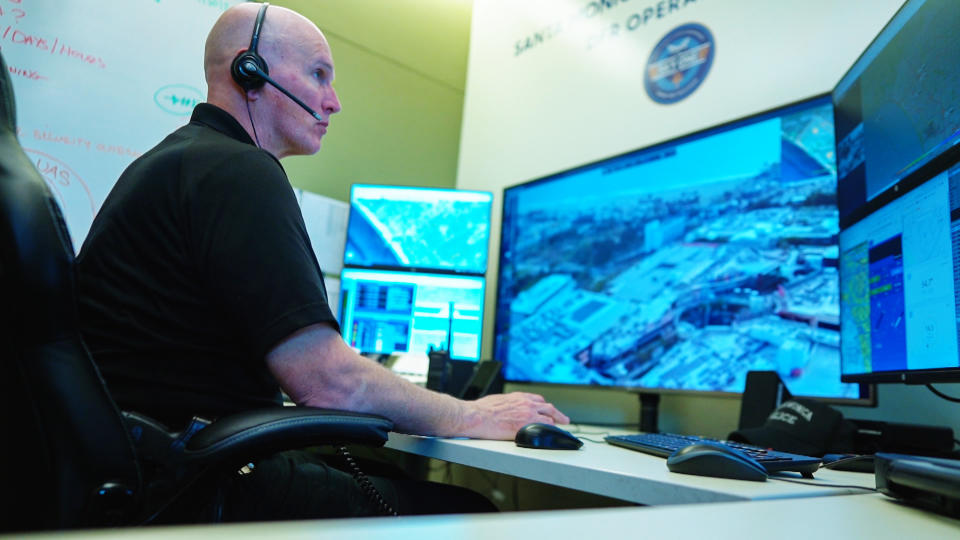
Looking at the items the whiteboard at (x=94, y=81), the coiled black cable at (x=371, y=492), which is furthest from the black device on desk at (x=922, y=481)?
the whiteboard at (x=94, y=81)

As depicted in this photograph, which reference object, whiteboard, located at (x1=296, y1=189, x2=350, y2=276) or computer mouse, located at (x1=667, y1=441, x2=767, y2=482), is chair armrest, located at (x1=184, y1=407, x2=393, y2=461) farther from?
whiteboard, located at (x1=296, y1=189, x2=350, y2=276)

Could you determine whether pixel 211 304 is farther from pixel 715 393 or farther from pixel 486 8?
pixel 486 8

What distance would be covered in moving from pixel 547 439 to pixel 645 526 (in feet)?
1.75

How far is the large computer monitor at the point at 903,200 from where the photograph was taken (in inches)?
33.5

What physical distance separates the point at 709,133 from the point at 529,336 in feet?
2.65

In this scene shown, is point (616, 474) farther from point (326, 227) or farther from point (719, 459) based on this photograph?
point (326, 227)

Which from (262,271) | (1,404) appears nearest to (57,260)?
(1,404)

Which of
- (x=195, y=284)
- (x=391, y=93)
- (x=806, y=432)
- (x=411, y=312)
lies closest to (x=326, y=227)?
(x=411, y=312)

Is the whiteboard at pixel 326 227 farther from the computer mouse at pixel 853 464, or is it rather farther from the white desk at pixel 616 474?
the computer mouse at pixel 853 464

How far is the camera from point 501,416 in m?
1.06

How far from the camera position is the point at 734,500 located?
589 millimetres

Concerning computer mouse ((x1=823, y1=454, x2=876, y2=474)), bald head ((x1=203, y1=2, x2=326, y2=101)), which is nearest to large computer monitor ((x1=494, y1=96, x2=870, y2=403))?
computer mouse ((x1=823, y1=454, x2=876, y2=474))

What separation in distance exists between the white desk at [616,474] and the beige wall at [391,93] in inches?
65.4

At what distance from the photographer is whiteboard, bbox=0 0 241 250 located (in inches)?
67.0
